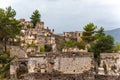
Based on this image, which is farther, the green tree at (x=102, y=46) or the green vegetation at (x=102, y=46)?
the green tree at (x=102, y=46)

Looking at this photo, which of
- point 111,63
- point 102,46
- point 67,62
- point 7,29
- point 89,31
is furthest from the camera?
point 89,31

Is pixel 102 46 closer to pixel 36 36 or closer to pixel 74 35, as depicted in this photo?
pixel 36 36

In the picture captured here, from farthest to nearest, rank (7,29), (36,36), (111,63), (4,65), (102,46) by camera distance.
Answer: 1. (36,36)
2. (7,29)
3. (102,46)
4. (4,65)
5. (111,63)

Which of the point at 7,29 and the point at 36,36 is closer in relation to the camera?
the point at 7,29

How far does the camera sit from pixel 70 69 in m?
27.5

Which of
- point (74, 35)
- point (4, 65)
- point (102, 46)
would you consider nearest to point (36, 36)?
point (74, 35)

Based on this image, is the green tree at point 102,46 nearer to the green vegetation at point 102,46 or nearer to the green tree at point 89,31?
the green vegetation at point 102,46

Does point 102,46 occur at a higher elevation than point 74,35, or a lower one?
lower

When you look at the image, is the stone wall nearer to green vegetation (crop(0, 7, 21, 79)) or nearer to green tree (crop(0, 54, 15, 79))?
green tree (crop(0, 54, 15, 79))

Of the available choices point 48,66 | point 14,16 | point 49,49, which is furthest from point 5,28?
point 48,66

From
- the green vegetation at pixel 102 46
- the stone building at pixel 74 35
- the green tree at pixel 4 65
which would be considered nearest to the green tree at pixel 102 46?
the green vegetation at pixel 102 46

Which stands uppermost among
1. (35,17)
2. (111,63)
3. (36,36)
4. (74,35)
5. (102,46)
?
(35,17)

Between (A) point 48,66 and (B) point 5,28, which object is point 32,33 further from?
(A) point 48,66

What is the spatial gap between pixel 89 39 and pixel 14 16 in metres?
12.5
